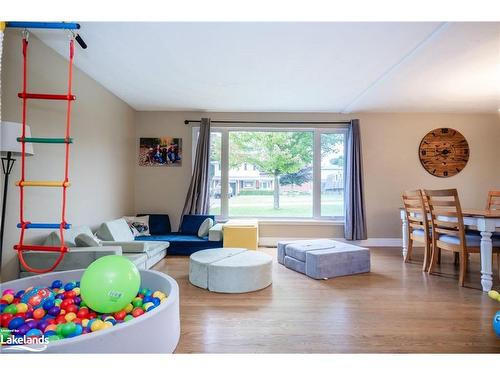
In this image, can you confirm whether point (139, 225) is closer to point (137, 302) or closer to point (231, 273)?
point (231, 273)

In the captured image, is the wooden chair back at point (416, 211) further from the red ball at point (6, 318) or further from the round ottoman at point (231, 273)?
the red ball at point (6, 318)

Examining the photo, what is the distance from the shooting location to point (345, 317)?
2.02 meters

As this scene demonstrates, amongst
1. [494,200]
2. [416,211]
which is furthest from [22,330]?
[494,200]

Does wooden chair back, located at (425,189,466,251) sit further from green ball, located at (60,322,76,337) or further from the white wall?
the white wall

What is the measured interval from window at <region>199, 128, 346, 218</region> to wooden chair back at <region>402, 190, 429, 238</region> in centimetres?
136

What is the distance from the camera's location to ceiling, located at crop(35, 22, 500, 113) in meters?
2.31

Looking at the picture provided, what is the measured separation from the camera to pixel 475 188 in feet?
15.7

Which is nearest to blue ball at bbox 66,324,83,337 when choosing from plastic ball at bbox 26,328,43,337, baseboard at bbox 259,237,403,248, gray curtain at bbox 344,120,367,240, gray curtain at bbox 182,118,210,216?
plastic ball at bbox 26,328,43,337

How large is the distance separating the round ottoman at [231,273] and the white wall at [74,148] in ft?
5.21

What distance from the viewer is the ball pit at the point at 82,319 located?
1230mm

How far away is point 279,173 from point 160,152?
2.27 metres

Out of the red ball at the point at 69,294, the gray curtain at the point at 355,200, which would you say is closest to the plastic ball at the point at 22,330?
the red ball at the point at 69,294

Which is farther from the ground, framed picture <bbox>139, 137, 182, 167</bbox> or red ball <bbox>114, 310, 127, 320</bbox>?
framed picture <bbox>139, 137, 182, 167</bbox>
